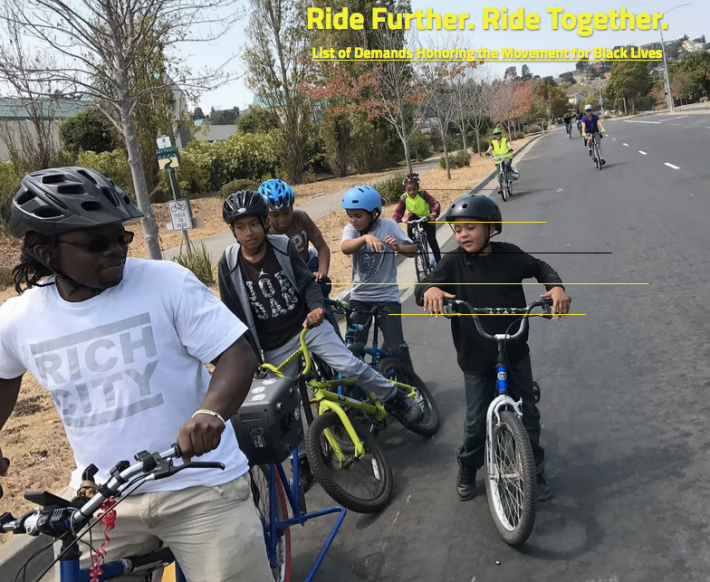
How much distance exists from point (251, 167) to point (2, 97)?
18249 millimetres

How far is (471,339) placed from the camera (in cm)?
350

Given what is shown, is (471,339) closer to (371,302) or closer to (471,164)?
(371,302)

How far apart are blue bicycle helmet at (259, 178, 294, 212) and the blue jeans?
1.90m

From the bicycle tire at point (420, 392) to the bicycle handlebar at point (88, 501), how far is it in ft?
9.61

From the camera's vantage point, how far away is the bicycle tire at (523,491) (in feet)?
10.2

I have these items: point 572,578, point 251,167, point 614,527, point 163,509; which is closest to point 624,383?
point 614,527

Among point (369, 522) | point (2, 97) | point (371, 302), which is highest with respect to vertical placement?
point (2, 97)

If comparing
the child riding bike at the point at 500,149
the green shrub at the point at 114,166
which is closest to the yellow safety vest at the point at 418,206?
the child riding bike at the point at 500,149

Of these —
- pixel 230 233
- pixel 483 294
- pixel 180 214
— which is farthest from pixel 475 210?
pixel 230 233

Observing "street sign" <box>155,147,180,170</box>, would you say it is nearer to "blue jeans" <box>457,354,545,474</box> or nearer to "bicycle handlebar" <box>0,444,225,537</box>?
"blue jeans" <box>457,354,545,474</box>

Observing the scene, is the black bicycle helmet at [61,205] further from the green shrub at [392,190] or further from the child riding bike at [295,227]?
the green shrub at [392,190]

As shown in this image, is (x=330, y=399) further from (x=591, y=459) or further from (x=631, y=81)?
(x=631, y=81)

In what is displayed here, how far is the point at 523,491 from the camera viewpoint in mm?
3131

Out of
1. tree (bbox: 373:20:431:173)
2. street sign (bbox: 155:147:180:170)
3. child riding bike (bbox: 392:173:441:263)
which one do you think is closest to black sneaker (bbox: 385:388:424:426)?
child riding bike (bbox: 392:173:441:263)
